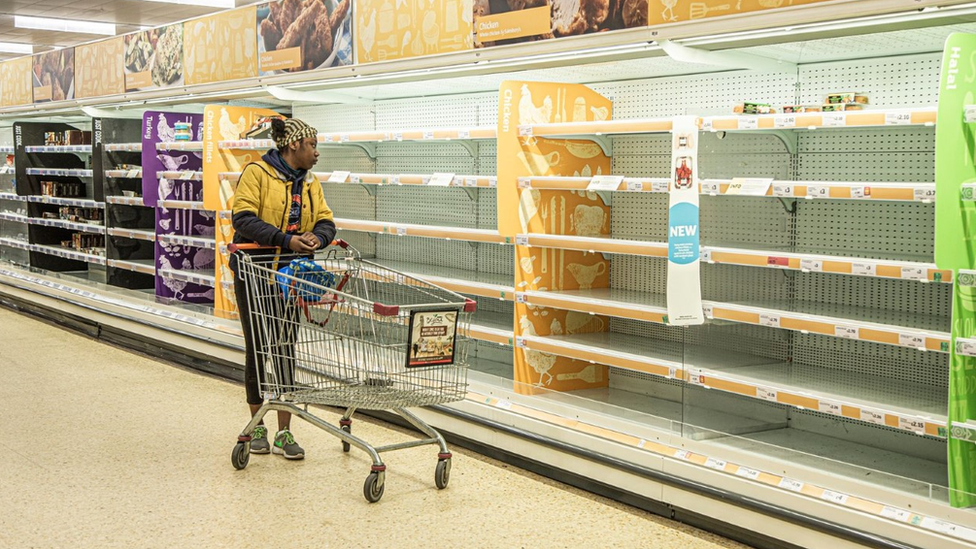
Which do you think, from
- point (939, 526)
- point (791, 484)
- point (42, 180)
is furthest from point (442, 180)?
point (42, 180)

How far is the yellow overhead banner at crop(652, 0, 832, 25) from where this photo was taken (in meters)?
3.81

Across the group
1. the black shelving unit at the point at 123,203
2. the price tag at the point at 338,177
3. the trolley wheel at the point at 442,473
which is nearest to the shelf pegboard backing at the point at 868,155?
the trolley wheel at the point at 442,473

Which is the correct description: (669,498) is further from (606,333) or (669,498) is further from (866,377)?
(606,333)

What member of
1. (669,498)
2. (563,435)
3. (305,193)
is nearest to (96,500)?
(305,193)

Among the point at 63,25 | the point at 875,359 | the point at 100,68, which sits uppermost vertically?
the point at 63,25

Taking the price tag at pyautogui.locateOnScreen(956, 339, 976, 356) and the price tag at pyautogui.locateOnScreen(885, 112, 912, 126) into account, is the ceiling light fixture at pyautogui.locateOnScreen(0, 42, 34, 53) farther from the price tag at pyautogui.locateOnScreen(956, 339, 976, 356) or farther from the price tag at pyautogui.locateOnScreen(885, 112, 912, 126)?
the price tag at pyautogui.locateOnScreen(956, 339, 976, 356)

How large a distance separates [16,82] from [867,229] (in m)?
10.6

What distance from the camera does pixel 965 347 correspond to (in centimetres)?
336

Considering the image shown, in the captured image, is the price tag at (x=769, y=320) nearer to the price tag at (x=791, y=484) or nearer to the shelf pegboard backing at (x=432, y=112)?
the price tag at (x=791, y=484)

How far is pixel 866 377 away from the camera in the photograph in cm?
437

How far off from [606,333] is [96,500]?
2.82 m

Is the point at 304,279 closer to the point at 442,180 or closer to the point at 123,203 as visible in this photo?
the point at 442,180

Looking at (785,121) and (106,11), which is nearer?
(785,121)

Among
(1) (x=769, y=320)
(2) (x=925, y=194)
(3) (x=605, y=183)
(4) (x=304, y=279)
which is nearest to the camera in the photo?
(2) (x=925, y=194)
